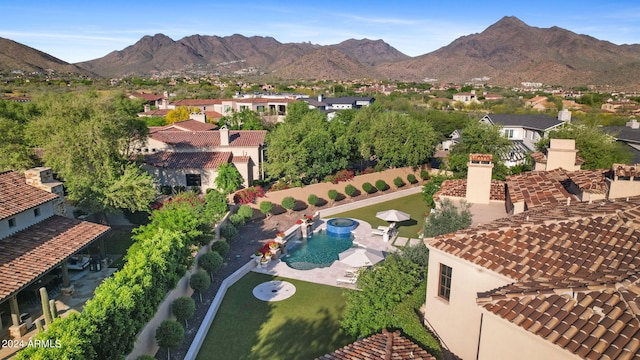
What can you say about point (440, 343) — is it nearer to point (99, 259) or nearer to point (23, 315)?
point (23, 315)

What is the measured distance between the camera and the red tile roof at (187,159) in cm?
3562

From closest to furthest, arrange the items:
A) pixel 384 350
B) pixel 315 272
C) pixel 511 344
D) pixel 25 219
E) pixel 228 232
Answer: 1. pixel 511 344
2. pixel 384 350
3. pixel 25 219
4. pixel 315 272
5. pixel 228 232

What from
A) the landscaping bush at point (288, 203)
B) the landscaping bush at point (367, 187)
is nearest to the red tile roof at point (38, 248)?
the landscaping bush at point (288, 203)

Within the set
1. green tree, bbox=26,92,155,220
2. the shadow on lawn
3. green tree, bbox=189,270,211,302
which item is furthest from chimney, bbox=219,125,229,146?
the shadow on lawn

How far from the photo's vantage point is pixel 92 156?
26672 mm

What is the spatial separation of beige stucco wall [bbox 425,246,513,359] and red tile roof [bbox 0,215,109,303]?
1517 centimetres

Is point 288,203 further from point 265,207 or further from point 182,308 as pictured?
point 182,308

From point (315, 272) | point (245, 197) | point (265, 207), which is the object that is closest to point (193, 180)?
point (245, 197)

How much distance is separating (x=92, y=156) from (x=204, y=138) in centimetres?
1385

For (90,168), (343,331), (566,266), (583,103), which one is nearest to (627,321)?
(566,266)

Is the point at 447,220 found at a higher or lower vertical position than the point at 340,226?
higher

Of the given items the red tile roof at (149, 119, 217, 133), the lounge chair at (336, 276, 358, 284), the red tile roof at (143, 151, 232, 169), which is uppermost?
the red tile roof at (149, 119, 217, 133)

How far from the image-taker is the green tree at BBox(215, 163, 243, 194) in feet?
111

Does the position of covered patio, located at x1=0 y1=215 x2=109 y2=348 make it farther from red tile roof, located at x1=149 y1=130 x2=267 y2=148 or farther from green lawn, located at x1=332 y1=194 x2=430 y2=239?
green lawn, located at x1=332 y1=194 x2=430 y2=239
